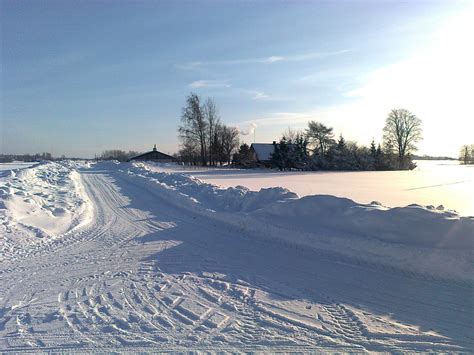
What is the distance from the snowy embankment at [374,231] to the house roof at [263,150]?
54.9 meters

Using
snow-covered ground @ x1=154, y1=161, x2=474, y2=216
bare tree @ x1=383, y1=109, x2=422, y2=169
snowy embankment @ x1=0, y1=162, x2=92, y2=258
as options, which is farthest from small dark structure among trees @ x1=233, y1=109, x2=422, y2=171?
snowy embankment @ x1=0, y1=162, x2=92, y2=258

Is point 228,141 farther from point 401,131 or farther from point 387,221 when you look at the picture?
point 387,221

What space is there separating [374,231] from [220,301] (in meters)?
4.08

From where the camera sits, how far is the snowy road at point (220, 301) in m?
3.98

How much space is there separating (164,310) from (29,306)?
6.60 feet

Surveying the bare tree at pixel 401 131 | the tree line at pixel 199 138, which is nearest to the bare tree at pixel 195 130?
the tree line at pixel 199 138

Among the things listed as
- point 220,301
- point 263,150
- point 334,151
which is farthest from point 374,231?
point 263,150

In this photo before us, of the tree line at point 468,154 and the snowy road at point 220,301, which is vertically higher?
the tree line at point 468,154

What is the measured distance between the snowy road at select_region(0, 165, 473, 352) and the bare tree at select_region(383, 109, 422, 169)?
6735 centimetres

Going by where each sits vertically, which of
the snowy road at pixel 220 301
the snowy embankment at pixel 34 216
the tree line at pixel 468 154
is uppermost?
the tree line at pixel 468 154

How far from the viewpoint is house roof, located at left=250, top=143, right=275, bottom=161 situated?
65.8 meters

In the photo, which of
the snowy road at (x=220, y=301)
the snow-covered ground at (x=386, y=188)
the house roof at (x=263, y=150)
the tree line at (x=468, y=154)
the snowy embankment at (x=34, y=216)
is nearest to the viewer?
the snowy road at (x=220, y=301)

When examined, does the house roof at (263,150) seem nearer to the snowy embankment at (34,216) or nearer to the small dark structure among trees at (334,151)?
the small dark structure among trees at (334,151)

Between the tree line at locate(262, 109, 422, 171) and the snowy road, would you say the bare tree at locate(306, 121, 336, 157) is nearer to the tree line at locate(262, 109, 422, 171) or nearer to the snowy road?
the tree line at locate(262, 109, 422, 171)
